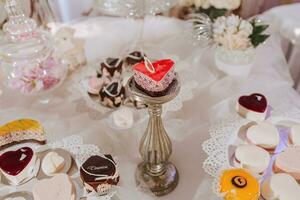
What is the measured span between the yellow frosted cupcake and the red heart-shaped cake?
0.23 metres

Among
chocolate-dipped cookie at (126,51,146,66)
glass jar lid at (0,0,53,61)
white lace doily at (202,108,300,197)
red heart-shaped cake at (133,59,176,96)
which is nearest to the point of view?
red heart-shaped cake at (133,59,176,96)

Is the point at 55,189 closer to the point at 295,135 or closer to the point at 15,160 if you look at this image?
the point at 15,160

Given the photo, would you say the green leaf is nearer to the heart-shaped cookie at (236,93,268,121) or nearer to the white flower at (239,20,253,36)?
the white flower at (239,20,253,36)

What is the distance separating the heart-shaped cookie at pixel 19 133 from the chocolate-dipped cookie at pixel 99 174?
202 millimetres

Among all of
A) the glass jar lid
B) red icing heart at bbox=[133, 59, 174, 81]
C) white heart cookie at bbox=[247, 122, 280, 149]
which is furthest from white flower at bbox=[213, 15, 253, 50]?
the glass jar lid

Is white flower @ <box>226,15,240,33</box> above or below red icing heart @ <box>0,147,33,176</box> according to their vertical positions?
above

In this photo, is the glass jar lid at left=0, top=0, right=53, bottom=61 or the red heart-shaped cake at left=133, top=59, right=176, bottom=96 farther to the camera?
the glass jar lid at left=0, top=0, right=53, bottom=61

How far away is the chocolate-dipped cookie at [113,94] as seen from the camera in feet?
3.42

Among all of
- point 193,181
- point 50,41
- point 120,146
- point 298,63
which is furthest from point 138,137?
point 298,63

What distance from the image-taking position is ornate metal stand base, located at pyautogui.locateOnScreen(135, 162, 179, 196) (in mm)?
878

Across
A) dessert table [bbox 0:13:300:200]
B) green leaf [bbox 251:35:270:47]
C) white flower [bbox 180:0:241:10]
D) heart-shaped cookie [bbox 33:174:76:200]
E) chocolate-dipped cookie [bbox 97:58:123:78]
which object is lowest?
dessert table [bbox 0:13:300:200]

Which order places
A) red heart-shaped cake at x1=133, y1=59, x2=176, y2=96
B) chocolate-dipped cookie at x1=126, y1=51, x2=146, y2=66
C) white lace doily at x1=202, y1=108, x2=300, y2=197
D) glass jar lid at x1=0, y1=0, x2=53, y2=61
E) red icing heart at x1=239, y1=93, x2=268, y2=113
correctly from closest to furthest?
red heart-shaped cake at x1=133, y1=59, x2=176, y2=96, white lace doily at x1=202, y1=108, x2=300, y2=197, red icing heart at x1=239, y1=93, x2=268, y2=113, glass jar lid at x1=0, y1=0, x2=53, y2=61, chocolate-dipped cookie at x1=126, y1=51, x2=146, y2=66

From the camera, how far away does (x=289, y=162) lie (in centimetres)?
81

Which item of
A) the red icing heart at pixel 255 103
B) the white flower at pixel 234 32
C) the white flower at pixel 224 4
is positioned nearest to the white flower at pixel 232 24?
the white flower at pixel 234 32
